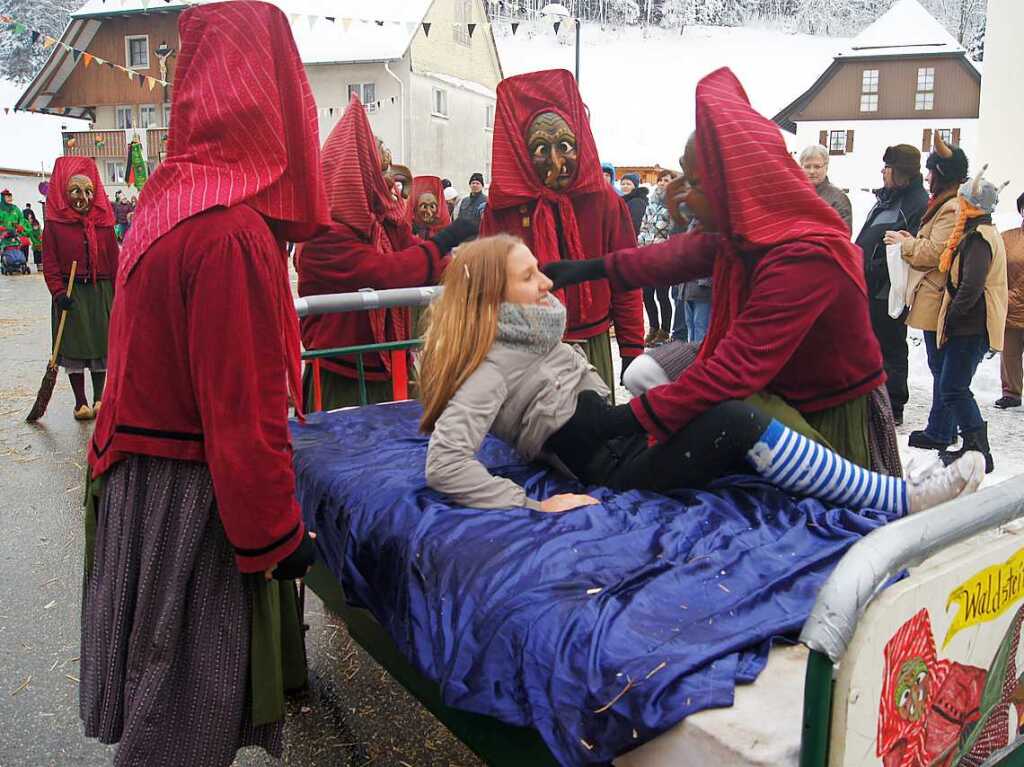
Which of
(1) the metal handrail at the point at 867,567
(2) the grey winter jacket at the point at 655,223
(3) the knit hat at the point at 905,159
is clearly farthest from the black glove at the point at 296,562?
(2) the grey winter jacket at the point at 655,223

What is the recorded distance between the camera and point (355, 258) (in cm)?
412

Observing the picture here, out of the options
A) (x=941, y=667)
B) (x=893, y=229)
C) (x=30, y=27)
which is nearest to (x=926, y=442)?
(x=893, y=229)

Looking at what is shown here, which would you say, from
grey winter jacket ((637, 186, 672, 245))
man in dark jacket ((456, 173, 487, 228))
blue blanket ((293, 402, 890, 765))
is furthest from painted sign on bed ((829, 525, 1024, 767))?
man in dark jacket ((456, 173, 487, 228))

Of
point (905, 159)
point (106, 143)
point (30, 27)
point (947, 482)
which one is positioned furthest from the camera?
point (30, 27)

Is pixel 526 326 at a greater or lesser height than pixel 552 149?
lesser

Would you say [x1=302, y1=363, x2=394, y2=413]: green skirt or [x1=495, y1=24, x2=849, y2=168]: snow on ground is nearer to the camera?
[x1=302, y1=363, x2=394, y2=413]: green skirt

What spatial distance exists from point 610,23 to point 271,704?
7721cm

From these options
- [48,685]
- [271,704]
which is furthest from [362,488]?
[48,685]

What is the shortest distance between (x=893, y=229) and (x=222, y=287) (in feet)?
18.6

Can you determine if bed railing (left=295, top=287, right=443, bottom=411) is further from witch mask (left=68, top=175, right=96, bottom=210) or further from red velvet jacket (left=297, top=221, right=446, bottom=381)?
witch mask (left=68, top=175, right=96, bottom=210)

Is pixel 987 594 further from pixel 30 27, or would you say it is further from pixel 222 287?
pixel 30 27

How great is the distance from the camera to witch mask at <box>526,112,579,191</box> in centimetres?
405

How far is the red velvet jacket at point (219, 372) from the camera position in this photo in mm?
1849

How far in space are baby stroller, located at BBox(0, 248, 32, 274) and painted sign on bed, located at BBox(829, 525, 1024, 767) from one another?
84.3ft
